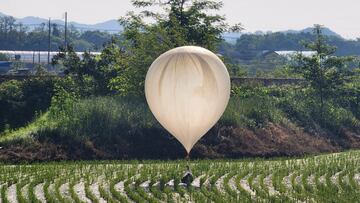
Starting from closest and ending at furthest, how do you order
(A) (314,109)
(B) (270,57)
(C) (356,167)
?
1. (C) (356,167)
2. (A) (314,109)
3. (B) (270,57)

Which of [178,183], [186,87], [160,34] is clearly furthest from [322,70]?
[186,87]

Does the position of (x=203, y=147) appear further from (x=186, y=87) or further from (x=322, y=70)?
(x=322, y=70)

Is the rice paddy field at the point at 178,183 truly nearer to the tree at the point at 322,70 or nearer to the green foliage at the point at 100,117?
the green foliage at the point at 100,117

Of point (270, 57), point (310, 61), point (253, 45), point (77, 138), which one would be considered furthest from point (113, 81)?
point (253, 45)

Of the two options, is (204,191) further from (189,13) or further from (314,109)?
(314,109)

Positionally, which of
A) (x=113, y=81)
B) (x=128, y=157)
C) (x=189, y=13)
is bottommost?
(x=128, y=157)

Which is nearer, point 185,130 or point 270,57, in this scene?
point 185,130

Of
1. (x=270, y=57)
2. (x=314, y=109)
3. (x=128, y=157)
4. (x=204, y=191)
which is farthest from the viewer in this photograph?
(x=270, y=57)

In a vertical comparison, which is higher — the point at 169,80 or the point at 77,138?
the point at 169,80
